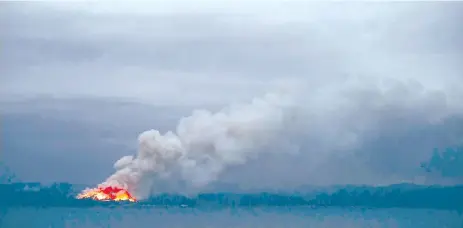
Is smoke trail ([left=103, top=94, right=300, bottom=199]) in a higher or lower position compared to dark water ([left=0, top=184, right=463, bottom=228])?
higher

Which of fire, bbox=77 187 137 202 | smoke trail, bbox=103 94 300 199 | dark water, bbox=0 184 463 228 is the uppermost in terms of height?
smoke trail, bbox=103 94 300 199

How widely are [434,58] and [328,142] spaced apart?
0.88 m

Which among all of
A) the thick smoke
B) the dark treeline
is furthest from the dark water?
the thick smoke

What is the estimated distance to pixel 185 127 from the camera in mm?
3367

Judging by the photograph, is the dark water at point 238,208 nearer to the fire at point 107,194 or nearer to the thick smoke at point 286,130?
the fire at point 107,194

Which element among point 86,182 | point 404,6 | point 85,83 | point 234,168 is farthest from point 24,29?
point 404,6

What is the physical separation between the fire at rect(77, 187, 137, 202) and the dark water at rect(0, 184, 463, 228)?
5 cm

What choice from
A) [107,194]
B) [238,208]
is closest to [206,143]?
[238,208]

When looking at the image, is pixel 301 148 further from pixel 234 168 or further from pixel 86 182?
pixel 86 182

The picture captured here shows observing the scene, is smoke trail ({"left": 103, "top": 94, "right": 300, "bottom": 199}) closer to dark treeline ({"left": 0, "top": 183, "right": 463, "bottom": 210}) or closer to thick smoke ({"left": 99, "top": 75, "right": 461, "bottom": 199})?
thick smoke ({"left": 99, "top": 75, "right": 461, "bottom": 199})

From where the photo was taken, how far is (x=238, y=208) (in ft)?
11.4

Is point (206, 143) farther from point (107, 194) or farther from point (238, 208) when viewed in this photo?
point (107, 194)

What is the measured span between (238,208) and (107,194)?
34.6 inches

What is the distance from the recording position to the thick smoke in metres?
3.33
